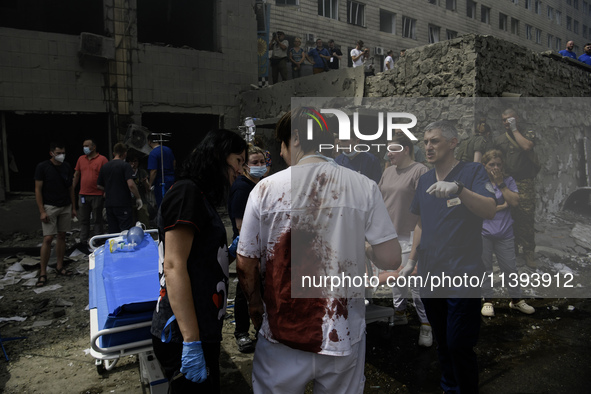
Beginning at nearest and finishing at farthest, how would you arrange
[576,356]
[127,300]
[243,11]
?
[127,300] < [576,356] < [243,11]

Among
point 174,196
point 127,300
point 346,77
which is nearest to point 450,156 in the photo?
point 174,196

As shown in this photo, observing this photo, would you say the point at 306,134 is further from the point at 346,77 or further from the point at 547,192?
the point at 346,77

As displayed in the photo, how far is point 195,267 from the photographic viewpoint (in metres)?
2.00

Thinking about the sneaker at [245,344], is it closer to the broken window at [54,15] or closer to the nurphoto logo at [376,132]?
the nurphoto logo at [376,132]

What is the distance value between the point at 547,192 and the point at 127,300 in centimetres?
315

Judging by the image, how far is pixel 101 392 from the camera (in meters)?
3.32

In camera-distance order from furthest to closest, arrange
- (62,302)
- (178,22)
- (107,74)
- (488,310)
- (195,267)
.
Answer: (178,22), (107,74), (62,302), (488,310), (195,267)

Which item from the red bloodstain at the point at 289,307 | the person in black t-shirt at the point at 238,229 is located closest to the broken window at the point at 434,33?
the person in black t-shirt at the point at 238,229

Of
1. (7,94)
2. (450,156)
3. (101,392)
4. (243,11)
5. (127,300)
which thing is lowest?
(101,392)

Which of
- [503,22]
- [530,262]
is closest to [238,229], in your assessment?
[530,262]

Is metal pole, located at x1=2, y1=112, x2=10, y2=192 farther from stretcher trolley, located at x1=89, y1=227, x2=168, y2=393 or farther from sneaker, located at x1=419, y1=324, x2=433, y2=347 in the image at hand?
sneaker, located at x1=419, y1=324, x2=433, y2=347

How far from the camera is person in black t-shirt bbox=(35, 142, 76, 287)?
5863 millimetres

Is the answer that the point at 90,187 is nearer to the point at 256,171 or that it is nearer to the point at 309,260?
the point at 256,171

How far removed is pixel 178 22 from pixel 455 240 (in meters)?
12.5
